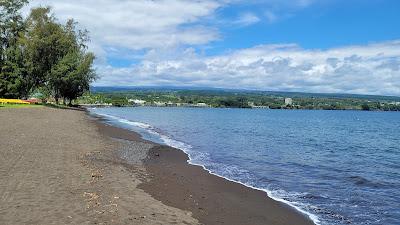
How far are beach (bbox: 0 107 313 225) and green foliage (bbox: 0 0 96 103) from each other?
6793 cm

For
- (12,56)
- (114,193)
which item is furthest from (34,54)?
(114,193)

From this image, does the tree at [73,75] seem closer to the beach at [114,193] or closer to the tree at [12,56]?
the tree at [12,56]

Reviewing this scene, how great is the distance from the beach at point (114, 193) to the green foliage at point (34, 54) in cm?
6793

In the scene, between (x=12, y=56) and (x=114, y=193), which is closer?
(x=114, y=193)

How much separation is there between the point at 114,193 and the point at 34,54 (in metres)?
81.2

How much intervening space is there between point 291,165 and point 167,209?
54.2 ft

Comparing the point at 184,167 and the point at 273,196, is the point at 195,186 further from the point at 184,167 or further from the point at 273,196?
the point at 184,167

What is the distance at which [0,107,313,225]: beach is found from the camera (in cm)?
1133

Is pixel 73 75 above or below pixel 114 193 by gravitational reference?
above

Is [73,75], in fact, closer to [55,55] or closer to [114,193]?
[55,55]

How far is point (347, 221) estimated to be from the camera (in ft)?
47.0

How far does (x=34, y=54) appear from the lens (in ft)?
286

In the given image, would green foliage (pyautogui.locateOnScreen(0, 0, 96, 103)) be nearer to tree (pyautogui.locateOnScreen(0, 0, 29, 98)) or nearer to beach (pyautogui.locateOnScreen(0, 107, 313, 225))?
tree (pyautogui.locateOnScreen(0, 0, 29, 98))

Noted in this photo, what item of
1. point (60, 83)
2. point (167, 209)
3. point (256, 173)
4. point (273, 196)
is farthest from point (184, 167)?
point (60, 83)
